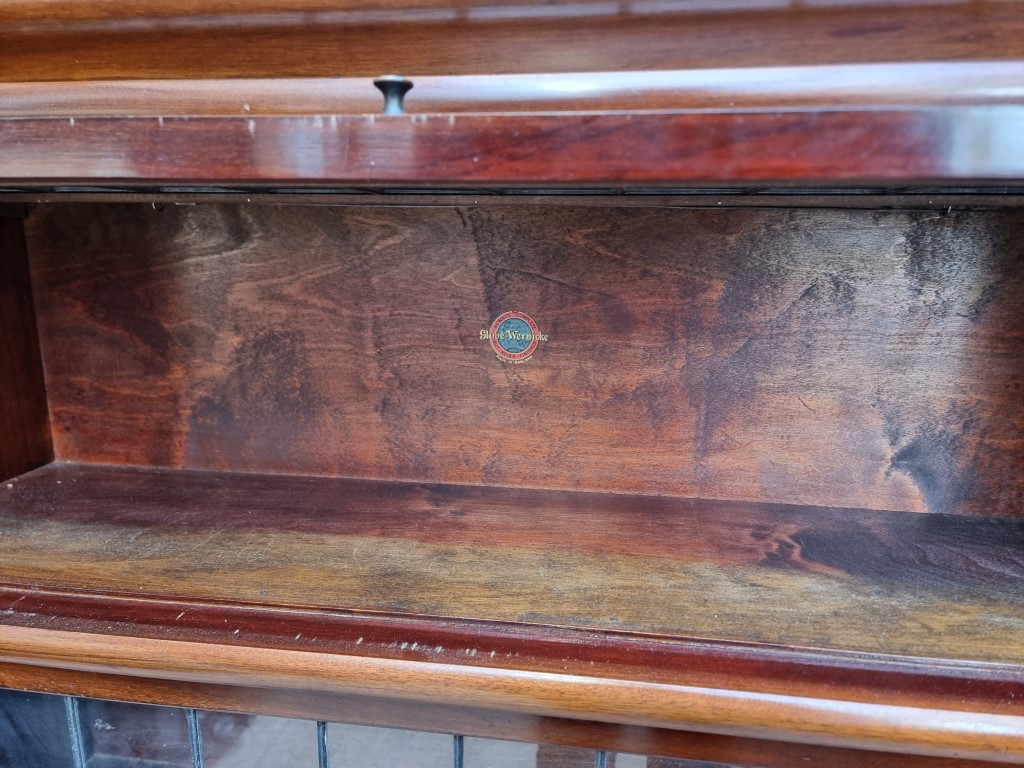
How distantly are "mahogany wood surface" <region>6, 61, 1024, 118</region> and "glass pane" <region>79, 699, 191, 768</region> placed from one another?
0.64 m

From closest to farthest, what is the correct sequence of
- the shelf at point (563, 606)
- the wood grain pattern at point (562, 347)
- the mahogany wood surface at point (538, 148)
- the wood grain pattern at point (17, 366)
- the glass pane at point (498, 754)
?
the mahogany wood surface at point (538, 148) → the shelf at point (563, 606) → the glass pane at point (498, 754) → the wood grain pattern at point (562, 347) → the wood grain pattern at point (17, 366)

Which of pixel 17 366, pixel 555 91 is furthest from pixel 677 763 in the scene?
pixel 17 366

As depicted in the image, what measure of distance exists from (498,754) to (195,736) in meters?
0.34

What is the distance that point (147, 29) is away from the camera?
2.51ft

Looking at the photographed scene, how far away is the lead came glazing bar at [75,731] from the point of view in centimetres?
77

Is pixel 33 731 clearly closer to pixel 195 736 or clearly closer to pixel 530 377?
pixel 195 736

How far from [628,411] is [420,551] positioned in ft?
1.13

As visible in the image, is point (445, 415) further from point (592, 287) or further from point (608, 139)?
point (608, 139)

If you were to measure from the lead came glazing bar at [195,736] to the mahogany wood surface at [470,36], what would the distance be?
716mm

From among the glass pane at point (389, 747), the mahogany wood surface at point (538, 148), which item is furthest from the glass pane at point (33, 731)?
the mahogany wood surface at point (538, 148)

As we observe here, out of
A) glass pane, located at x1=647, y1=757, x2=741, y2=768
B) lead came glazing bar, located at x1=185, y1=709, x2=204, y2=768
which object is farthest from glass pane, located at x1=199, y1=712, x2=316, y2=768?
glass pane, located at x1=647, y1=757, x2=741, y2=768

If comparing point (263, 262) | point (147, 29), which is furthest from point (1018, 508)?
point (147, 29)

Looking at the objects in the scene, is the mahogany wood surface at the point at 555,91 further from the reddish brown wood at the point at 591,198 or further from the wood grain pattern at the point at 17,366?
the wood grain pattern at the point at 17,366

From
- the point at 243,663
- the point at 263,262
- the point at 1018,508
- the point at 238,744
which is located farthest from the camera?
the point at 263,262
